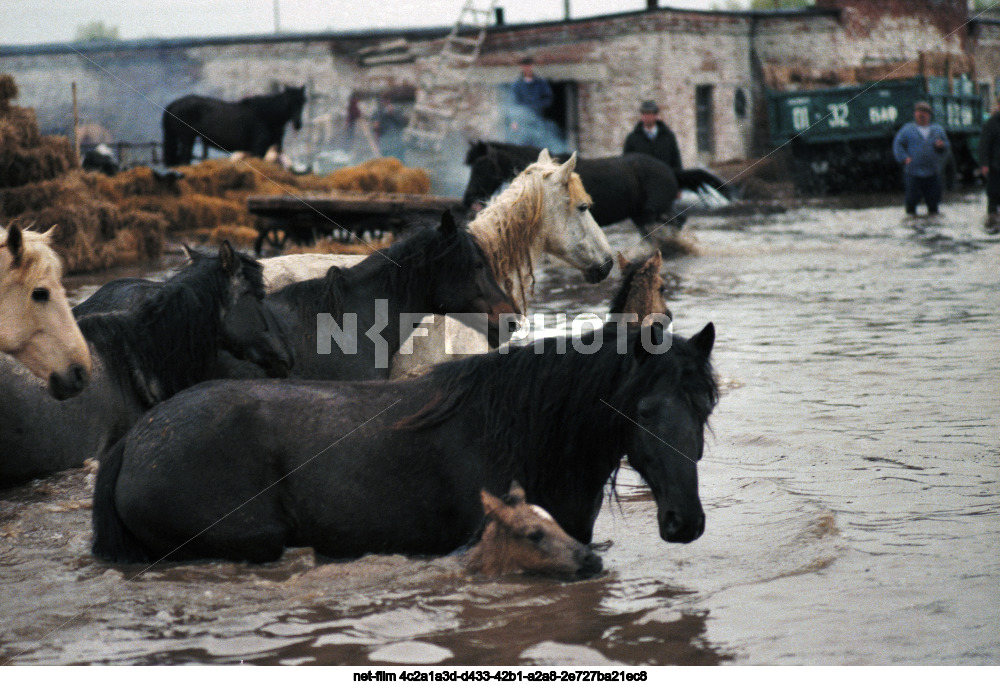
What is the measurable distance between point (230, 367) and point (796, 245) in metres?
11.3

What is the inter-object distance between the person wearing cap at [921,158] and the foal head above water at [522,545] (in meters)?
15.3

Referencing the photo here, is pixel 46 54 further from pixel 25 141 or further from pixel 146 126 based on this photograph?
pixel 25 141

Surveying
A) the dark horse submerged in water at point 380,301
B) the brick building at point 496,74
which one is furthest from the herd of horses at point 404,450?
the brick building at point 496,74

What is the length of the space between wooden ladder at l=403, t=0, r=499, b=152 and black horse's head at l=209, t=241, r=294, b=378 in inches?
851

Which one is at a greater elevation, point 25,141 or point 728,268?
point 25,141

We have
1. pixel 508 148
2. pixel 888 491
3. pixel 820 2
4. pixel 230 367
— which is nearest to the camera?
pixel 888 491

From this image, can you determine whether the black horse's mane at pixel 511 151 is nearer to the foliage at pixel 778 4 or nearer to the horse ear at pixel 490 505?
the horse ear at pixel 490 505

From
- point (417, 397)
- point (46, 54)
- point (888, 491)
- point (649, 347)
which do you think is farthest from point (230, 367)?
point (46, 54)

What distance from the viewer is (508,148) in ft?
38.0

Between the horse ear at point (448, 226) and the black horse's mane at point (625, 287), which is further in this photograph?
the black horse's mane at point (625, 287)

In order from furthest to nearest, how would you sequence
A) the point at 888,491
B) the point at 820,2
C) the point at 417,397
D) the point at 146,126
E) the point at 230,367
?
the point at 820,2, the point at 146,126, the point at 230,367, the point at 888,491, the point at 417,397

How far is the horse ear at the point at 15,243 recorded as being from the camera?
13.5ft

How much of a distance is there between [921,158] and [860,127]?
6.66m

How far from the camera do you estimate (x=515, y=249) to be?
687 centimetres
